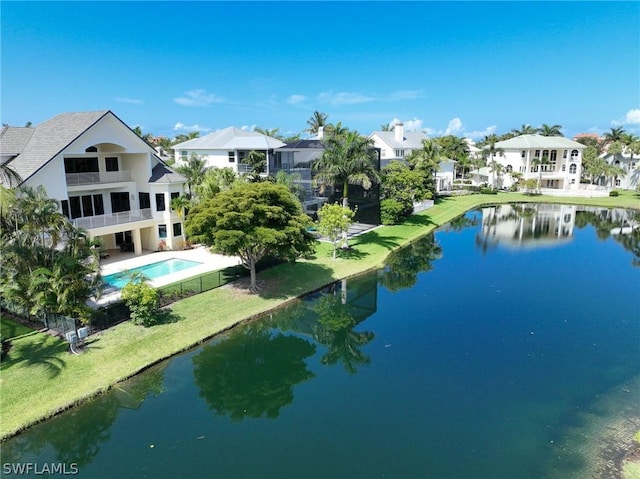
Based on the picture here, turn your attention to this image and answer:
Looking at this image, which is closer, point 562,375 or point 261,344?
point 562,375

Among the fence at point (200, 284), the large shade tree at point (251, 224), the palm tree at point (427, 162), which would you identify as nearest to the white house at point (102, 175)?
the large shade tree at point (251, 224)

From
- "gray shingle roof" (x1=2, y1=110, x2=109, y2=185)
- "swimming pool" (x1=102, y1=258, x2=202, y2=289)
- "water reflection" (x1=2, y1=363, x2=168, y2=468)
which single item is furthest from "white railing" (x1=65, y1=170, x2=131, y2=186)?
"water reflection" (x1=2, y1=363, x2=168, y2=468)

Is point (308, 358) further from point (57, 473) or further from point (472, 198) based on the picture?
point (472, 198)

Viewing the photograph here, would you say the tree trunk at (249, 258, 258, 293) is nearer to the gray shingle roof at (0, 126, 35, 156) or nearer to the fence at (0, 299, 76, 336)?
the fence at (0, 299, 76, 336)

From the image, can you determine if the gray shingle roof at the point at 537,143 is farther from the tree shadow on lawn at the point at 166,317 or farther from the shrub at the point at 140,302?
the shrub at the point at 140,302

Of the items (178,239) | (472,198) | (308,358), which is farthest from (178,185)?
(472,198)

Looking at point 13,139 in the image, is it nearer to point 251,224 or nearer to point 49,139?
point 49,139

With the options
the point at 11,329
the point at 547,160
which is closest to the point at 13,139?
the point at 11,329
